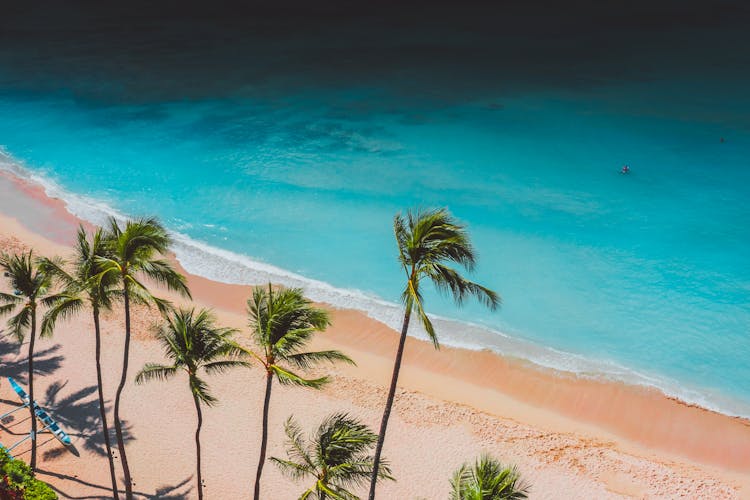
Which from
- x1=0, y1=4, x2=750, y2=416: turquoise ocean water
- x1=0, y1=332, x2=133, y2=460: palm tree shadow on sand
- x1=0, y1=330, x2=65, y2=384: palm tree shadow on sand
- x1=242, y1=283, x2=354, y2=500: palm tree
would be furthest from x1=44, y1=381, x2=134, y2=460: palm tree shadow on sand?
x1=0, y1=4, x2=750, y2=416: turquoise ocean water

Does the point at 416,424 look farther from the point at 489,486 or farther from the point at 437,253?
the point at 437,253

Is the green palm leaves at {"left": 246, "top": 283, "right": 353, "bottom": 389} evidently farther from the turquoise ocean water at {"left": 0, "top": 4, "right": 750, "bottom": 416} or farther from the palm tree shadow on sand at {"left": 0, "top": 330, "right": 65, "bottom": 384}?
the turquoise ocean water at {"left": 0, "top": 4, "right": 750, "bottom": 416}

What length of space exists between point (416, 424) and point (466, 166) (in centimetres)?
2909

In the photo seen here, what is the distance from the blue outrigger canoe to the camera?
73.0 ft

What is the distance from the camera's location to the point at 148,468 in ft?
71.7

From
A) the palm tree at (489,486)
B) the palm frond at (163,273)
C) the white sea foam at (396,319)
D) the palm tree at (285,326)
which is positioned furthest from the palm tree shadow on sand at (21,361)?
the palm tree at (489,486)

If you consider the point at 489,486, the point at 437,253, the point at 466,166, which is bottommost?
the point at 489,486

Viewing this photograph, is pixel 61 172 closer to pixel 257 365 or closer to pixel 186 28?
pixel 257 365

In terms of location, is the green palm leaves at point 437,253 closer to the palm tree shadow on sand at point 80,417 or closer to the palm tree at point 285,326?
the palm tree at point 285,326

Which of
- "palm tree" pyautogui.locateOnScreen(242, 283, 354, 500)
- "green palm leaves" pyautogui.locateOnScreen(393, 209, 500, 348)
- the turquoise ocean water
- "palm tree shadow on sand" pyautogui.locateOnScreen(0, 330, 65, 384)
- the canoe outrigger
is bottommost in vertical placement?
the canoe outrigger

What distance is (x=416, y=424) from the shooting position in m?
24.5

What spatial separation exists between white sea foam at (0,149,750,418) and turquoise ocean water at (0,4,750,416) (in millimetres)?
142

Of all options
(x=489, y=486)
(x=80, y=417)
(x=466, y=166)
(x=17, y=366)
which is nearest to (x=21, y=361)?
(x=17, y=366)

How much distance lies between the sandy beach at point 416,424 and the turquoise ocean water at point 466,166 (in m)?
2.32
